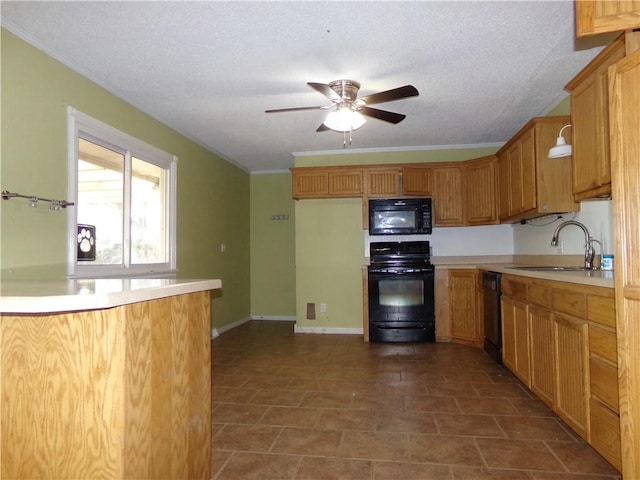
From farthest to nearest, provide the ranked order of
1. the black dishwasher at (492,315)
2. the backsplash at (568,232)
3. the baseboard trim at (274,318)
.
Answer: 1. the baseboard trim at (274,318)
2. the black dishwasher at (492,315)
3. the backsplash at (568,232)

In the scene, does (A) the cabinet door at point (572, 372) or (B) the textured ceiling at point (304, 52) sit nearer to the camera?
(A) the cabinet door at point (572, 372)

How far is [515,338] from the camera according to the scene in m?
3.13

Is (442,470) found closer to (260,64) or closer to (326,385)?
(326,385)

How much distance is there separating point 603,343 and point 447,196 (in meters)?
3.08

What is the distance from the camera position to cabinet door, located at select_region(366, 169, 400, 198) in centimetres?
481

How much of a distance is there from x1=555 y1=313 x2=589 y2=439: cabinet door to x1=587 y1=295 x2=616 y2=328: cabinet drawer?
0.31ft

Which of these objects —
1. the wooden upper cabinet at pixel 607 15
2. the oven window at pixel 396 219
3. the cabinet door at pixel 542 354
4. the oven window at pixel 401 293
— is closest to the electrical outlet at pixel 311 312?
the oven window at pixel 401 293

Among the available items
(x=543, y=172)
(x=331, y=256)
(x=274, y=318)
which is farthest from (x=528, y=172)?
(x=274, y=318)

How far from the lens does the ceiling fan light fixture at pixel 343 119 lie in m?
3.17

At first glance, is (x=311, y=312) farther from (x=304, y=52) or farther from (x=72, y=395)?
(x=72, y=395)

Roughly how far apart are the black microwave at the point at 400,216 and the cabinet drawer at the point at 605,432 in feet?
9.54

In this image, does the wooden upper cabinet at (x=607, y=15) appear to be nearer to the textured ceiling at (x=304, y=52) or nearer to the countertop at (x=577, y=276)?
the textured ceiling at (x=304, y=52)

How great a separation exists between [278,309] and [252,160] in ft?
7.80

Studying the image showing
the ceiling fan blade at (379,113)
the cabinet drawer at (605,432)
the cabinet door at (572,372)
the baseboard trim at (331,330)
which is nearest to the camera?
the cabinet drawer at (605,432)
